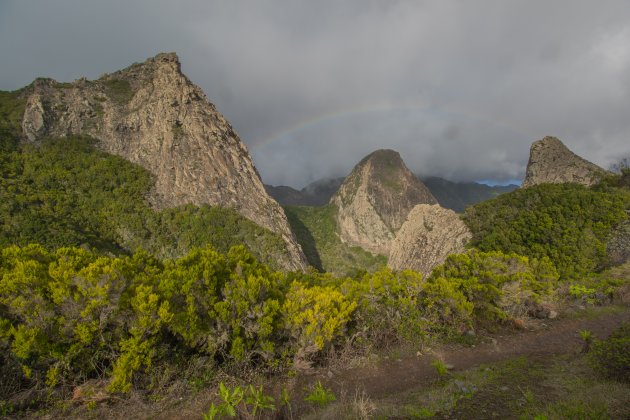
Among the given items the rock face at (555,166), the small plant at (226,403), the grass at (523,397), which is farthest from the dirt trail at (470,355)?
the rock face at (555,166)

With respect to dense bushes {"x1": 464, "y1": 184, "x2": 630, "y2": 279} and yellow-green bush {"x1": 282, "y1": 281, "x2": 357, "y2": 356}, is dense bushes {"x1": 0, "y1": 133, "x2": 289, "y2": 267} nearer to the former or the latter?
dense bushes {"x1": 464, "y1": 184, "x2": 630, "y2": 279}

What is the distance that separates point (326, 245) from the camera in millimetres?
127875

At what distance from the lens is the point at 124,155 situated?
274 ft

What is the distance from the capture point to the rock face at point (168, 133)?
80.1m

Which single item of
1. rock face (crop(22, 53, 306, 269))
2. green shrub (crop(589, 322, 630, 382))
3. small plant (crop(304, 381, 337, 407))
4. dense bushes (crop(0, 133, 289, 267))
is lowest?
small plant (crop(304, 381, 337, 407))

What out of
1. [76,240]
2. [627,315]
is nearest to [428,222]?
[627,315]

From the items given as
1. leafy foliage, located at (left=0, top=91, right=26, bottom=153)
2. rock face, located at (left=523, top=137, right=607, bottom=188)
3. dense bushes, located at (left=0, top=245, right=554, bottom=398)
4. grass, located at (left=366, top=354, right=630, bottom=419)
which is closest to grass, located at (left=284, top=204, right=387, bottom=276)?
rock face, located at (left=523, top=137, right=607, bottom=188)

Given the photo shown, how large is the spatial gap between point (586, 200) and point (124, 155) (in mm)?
97437

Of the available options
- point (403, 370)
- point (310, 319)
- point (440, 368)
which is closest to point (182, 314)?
point (310, 319)

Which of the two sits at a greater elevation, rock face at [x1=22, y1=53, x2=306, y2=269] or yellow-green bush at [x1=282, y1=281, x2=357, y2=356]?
rock face at [x1=22, y1=53, x2=306, y2=269]

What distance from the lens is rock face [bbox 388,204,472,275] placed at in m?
39.2

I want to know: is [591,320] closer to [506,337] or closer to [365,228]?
[506,337]

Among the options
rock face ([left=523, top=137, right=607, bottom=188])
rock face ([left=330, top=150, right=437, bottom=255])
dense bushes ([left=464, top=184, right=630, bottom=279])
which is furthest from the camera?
rock face ([left=330, top=150, right=437, bottom=255])

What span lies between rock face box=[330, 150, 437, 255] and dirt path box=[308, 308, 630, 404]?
108 m
